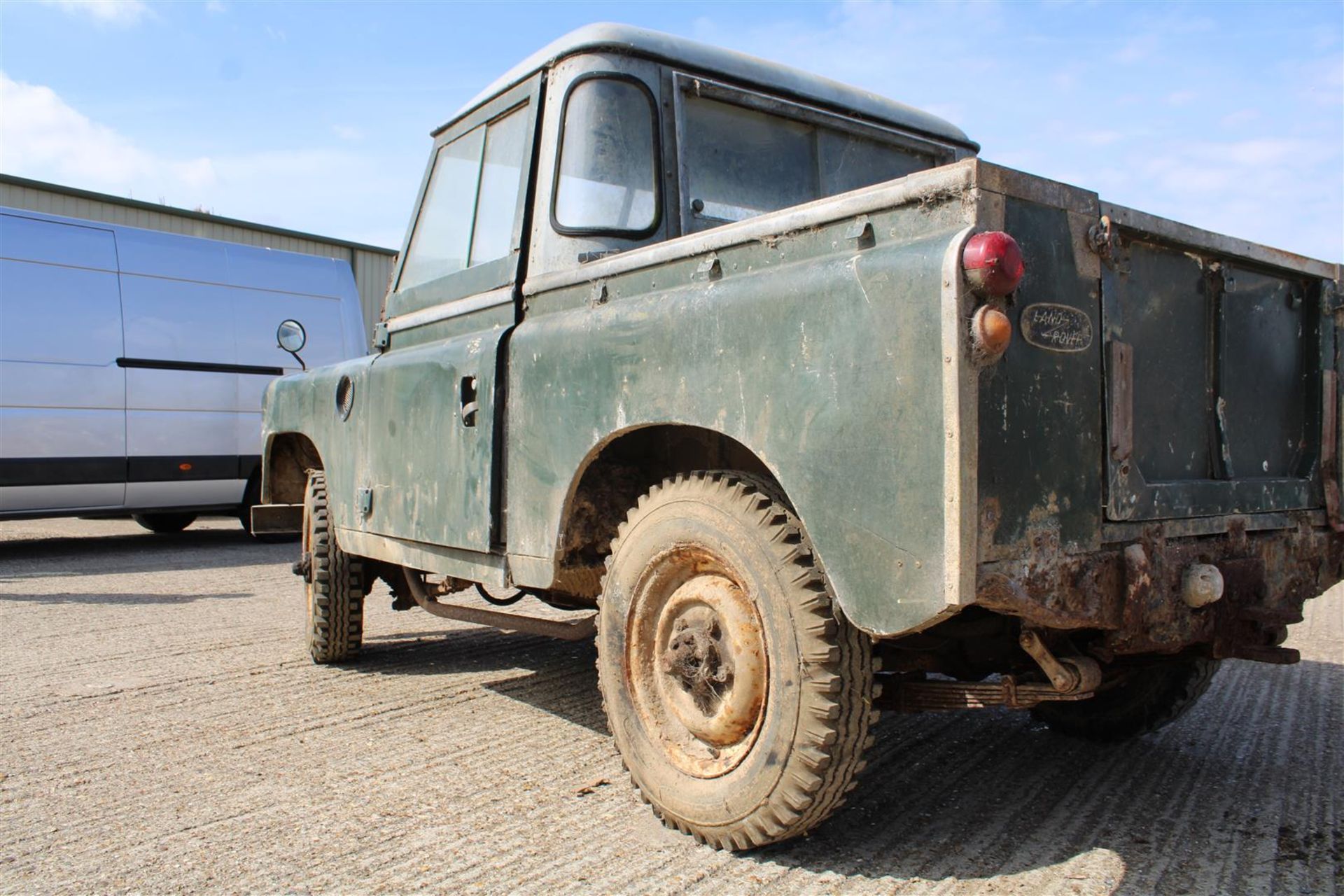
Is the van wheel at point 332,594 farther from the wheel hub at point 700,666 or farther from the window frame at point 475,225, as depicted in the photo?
the wheel hub at point 700,666

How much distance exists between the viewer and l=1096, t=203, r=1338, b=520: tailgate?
7.88 ft

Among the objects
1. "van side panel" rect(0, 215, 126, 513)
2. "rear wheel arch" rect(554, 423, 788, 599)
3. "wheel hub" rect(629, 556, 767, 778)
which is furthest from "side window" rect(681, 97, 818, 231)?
"van side panel" rect(0, 215, 126, 513)

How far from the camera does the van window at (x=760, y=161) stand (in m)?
3.54

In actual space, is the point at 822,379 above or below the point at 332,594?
above

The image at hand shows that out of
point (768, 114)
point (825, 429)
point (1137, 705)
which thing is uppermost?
point (768, 114)

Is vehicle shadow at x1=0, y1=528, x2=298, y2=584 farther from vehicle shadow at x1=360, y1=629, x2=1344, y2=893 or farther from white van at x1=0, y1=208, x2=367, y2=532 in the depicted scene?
vehicle shadow at x1=360, y1=629, x2=1344, y2=893

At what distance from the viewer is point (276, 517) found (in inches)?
217

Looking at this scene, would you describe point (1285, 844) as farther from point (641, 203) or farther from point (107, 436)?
point (107, 436)

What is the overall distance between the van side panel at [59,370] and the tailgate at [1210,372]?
8835mm

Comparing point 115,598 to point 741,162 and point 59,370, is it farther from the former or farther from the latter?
point 741,162

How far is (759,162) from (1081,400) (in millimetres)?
1776

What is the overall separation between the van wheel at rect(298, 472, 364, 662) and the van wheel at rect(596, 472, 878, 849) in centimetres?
229

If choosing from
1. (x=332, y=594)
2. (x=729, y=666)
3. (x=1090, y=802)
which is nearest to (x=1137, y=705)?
(x=1090, y=802)

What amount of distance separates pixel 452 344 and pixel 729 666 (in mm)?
1732
